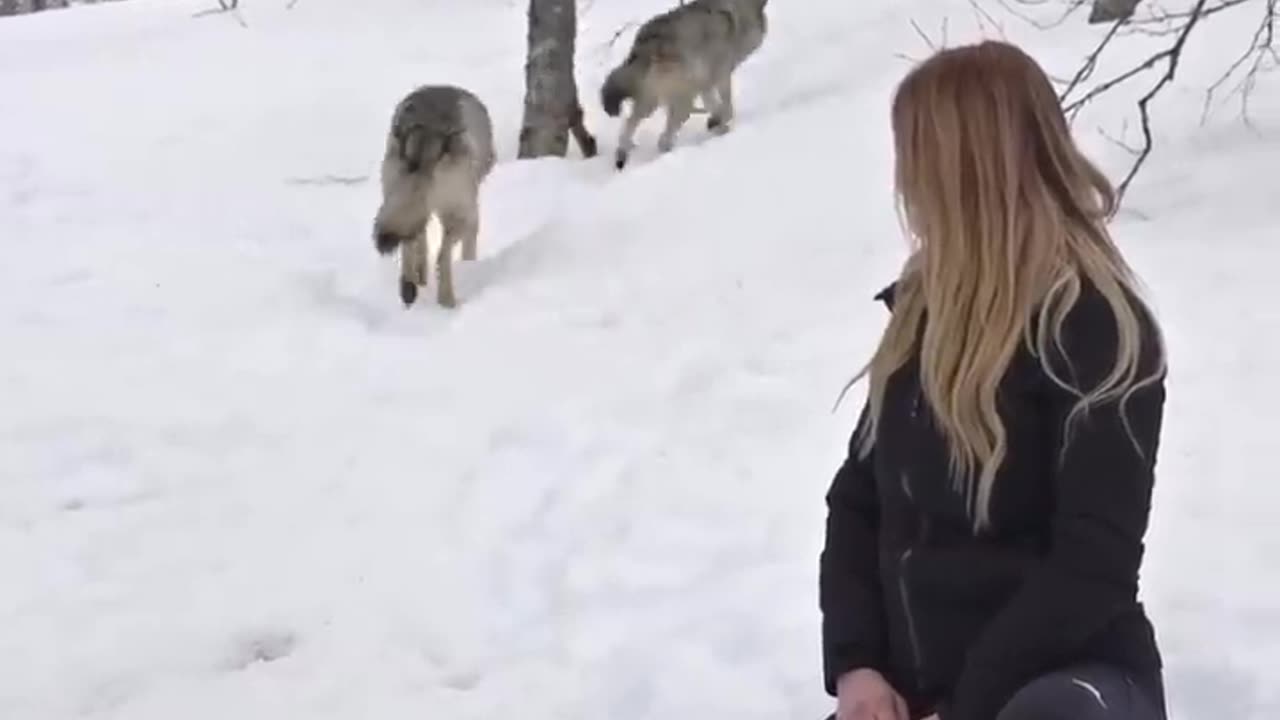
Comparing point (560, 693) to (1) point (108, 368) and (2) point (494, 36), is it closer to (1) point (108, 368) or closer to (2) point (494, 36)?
(1) point (108, 368)

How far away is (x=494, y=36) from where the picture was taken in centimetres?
1566

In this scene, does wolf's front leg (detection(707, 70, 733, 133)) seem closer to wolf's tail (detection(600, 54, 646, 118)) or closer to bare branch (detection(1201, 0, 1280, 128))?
wolf's tail (detection(600, 54, 646, 118))

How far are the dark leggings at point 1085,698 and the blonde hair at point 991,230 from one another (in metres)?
0.29

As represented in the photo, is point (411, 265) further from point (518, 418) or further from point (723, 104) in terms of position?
point (723, 104)

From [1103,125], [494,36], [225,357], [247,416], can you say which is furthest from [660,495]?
[494,36]

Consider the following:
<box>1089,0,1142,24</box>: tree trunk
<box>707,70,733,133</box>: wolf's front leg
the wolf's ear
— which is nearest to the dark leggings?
the wolf's ear

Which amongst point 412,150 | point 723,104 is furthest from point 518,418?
point 723,104

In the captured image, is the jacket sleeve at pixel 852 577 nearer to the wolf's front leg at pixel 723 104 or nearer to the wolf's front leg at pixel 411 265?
the wolf's front leg at pixel 411 265

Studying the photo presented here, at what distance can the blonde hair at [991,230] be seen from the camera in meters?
2.58

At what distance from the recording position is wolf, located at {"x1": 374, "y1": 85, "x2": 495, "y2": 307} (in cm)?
864

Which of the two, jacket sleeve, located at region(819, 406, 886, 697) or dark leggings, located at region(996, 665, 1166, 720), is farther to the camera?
jacket sleeve, located at region(819, 406, 886, 697)

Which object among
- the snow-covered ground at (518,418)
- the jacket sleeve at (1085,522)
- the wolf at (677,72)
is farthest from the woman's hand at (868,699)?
the wolf at (677,72)

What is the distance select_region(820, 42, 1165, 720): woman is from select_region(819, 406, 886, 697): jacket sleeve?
0.18 metres

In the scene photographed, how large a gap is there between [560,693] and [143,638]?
1.42 meters
